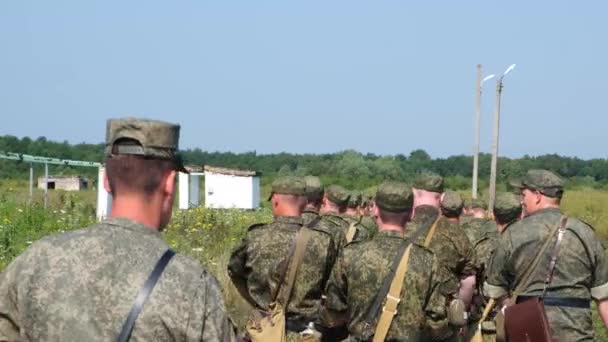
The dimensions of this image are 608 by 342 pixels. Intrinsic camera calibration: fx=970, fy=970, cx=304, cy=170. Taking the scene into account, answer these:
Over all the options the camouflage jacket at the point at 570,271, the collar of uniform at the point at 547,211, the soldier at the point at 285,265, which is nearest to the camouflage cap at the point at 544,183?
the collar of uniform at the point at 547,211

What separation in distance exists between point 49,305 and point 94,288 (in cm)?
16

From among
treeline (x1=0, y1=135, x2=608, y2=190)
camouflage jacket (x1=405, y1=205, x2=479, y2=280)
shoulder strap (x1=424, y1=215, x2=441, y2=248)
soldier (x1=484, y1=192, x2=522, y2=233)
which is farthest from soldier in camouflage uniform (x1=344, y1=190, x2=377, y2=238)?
treeline (x1=0, y1=135, x2=608, y2=190)

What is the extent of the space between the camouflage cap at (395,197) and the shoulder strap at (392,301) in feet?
1.23

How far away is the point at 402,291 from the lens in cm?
625

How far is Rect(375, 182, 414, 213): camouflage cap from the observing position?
6.45 metres

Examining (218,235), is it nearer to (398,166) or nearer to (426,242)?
(426,242)

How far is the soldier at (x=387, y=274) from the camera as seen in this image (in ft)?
20.6

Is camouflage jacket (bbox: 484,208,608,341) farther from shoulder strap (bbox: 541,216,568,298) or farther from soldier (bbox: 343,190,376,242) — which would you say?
soldier (bbox: 343,190,376,242)

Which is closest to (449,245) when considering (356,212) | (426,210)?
(426,210)

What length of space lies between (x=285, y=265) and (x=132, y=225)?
4.05 metres

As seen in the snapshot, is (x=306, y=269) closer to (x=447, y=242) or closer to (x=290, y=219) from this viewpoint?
(x=290, y=219)

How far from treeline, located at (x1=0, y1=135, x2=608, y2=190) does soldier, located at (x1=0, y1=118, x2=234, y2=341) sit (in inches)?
1689

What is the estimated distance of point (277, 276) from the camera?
7391 mm

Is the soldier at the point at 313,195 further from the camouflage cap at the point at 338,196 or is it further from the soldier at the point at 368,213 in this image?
the soldier at the point at 368,213
